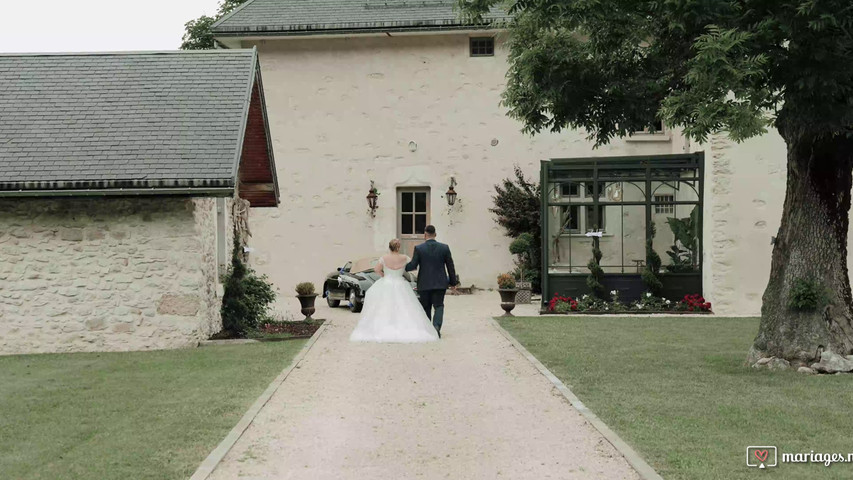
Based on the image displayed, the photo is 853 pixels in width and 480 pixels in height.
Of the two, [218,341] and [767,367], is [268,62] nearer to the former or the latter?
[218,341]

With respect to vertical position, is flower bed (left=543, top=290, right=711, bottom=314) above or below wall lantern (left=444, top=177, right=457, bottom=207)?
below

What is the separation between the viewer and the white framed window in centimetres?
2162

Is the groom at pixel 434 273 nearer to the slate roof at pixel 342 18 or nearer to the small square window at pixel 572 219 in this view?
the small square window at pixel 572 219

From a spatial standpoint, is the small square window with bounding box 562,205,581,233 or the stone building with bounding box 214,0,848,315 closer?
the small square window with bounding box 562,205,581,233

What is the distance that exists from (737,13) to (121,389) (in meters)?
7.63

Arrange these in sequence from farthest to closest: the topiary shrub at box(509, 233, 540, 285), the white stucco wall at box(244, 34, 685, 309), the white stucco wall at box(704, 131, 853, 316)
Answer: the white stucco wall at box(244, 34, 685, 309) → the topiary shrub at box(509, 233, 540, 285) → the white stucco wall at box(704, 131, 853, 316)

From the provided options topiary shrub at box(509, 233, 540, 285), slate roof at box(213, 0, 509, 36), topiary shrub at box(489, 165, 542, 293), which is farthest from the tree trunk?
slate roof at box(213, 0, 509, 36)

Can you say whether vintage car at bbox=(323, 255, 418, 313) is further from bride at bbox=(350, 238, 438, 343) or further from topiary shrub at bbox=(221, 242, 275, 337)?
bride at bbox=(350, 238, 438, 343)

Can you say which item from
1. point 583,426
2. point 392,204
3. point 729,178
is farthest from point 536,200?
point 583,426

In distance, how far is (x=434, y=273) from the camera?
605 inches

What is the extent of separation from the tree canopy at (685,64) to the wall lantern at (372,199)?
1497 centimetres

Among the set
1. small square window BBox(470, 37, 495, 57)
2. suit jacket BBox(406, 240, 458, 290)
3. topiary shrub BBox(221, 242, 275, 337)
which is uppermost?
small square window BBox(470, 37, 495, 57)

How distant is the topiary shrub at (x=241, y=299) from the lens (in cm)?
1636

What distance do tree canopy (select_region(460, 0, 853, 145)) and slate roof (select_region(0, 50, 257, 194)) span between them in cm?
481
